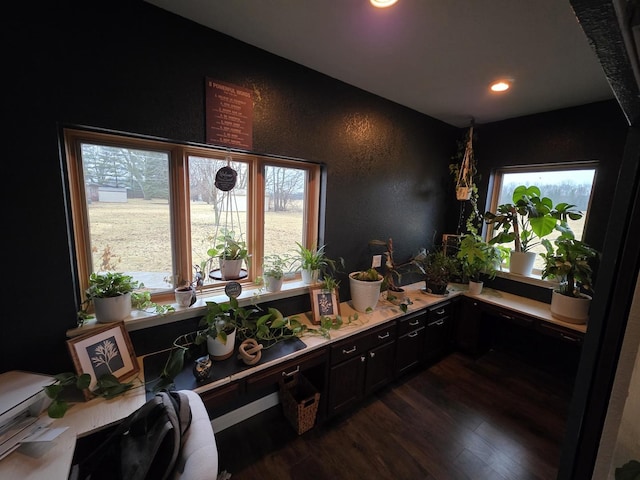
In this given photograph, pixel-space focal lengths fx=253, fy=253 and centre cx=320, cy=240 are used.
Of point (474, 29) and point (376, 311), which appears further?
point (376, 311)

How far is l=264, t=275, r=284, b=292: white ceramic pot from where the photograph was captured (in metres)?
1.94

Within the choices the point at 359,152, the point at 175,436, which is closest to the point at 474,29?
the point at 359,152

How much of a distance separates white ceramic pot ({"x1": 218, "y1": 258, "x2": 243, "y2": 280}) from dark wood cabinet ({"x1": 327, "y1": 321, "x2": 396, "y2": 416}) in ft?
2.83

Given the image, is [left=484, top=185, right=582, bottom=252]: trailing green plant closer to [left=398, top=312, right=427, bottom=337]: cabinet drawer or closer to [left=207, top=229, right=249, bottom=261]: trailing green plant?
[left=398, top=312, right=427, bottom=337]: cabinet drawer

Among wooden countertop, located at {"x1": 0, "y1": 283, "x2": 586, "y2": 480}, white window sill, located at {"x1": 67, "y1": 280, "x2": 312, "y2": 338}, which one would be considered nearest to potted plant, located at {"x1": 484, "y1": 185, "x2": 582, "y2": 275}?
wooden countertop, located at {"x1": 0, "y1": 283, "x2": 586, "y2": 480}

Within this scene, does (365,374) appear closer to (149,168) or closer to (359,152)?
(359,152)

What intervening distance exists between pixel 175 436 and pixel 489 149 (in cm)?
365

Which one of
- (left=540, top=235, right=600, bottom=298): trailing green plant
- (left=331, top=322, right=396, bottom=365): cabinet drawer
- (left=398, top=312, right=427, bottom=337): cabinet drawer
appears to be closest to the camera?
(left=331, top=322, right=396, bottom=365): cabinet drawer

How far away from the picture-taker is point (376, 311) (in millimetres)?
2246

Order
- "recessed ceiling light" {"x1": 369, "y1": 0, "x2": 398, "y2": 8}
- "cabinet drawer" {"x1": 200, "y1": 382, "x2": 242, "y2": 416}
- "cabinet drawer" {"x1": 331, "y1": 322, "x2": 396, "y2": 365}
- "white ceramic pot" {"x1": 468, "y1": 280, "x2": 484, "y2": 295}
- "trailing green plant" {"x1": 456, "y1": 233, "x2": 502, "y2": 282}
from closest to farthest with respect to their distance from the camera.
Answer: "recessed ceiling light" {"x1": 369, "y1": 0, "x2": 398, "y2": 8} < "cabinet drawer" {"x1": 200, "y1": 382, "x2": 242, "y2": 416} < "cabinet drawer" {"x1": 331, "y1": 322, "x2": 396, "y2": 365} < "trailing green plant" {"x1": 456, "y1": 233, "x2": 502, "y2": 282} < "white ceramic pot" {"x1": 468, "y1": 280, "x2": 484, "y2": 295}

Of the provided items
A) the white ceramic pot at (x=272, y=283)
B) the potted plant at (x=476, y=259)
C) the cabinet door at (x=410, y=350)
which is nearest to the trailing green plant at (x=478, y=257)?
the potted plant at (x=476, y=259)

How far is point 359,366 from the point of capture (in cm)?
201

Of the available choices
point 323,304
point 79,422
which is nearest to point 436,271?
point 323,304

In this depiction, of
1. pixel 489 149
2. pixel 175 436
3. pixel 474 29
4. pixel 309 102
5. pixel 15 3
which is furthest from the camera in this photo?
pixel 489 149
